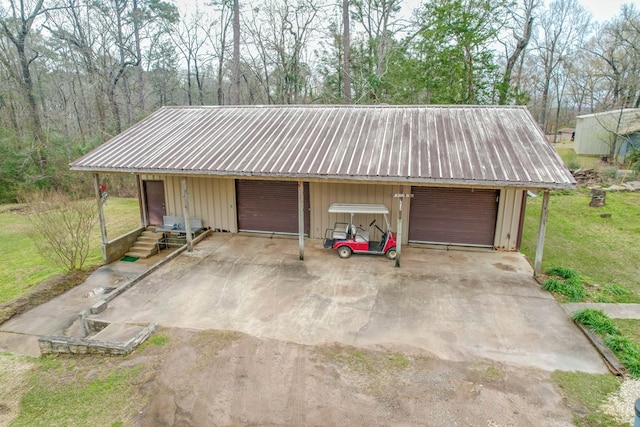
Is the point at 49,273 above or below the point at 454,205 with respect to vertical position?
below

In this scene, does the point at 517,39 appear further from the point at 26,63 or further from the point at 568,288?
the point at 26,63

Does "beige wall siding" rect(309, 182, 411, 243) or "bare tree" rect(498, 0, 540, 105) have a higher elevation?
"bare tree" rect(498, 0, 540, 105)

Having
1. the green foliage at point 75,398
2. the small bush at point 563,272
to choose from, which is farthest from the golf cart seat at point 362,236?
the green foliage at point 75,398

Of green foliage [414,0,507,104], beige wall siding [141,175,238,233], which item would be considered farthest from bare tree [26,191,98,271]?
green foliage [414,0,507,104]

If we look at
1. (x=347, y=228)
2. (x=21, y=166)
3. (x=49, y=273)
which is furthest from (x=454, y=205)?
(x=21, y=166)

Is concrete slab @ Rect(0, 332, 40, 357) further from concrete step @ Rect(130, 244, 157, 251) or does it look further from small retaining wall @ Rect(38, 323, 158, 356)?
concrete step @ Rect(130, 244, 157, 251)

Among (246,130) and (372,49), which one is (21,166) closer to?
(246,130)

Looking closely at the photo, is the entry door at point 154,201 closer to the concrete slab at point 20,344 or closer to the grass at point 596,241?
the concrete slab at point 20,344
